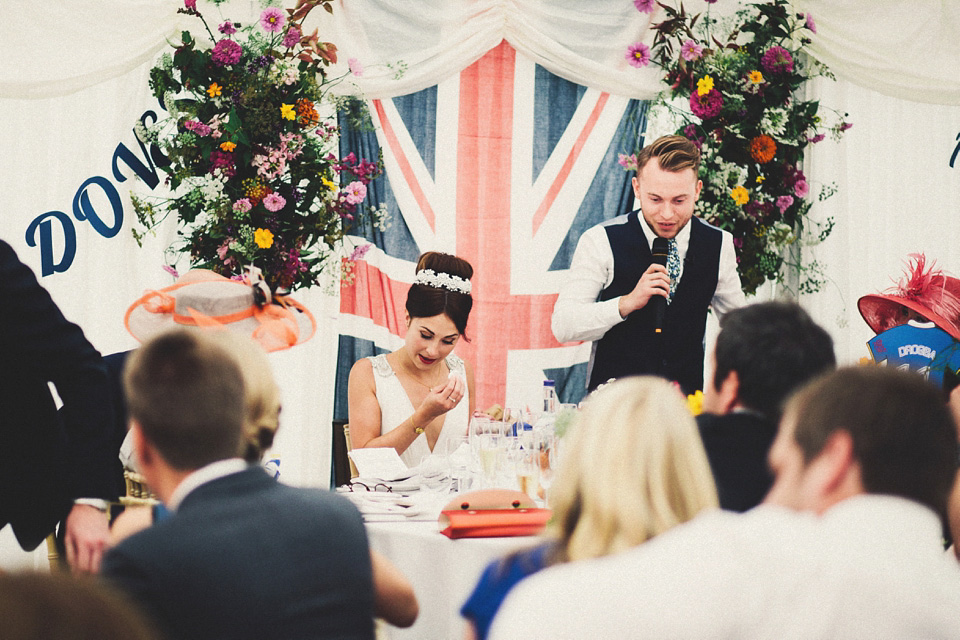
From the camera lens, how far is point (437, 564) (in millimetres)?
2451

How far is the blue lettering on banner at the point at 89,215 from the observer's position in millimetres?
4254

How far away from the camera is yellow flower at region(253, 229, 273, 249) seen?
3.86 meters

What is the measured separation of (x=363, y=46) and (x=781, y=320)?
3.09 meters

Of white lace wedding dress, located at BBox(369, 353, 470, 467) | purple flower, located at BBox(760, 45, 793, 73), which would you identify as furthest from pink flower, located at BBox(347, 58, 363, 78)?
purple flower, located at BBox(760, 45, 793, 73)

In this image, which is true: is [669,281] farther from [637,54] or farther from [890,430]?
[890,430]

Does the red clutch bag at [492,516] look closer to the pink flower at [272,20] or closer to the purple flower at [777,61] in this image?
the pink flower at [272,20]

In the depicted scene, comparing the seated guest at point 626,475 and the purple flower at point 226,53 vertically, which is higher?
the purple flower at point 226,53

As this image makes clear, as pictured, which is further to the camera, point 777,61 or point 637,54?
point 637,54

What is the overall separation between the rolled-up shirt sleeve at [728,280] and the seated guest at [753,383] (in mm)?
1987

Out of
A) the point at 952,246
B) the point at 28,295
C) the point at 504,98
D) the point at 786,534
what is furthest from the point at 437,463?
the point at 952,246

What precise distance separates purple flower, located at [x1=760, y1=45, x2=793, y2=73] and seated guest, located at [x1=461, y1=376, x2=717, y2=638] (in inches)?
131

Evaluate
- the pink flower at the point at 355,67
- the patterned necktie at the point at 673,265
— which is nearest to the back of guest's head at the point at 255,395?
the patterned necktie at the point at 673,265

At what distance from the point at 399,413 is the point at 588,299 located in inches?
36.7

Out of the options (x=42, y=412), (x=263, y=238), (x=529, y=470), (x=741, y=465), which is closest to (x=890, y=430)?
(x=741, y=465)
